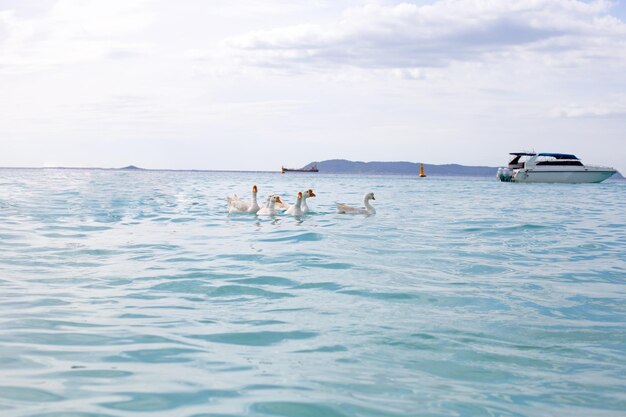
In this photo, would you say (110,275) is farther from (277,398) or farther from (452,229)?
(452,229)

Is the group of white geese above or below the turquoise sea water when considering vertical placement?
above

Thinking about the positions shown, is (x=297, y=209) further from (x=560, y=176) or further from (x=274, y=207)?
(x=560, y=176)

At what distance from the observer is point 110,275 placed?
9703mm

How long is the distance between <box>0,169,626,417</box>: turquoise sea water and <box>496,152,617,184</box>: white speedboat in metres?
65.3

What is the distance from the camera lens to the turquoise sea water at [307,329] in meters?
4.70

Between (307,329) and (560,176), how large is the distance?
7566 cm

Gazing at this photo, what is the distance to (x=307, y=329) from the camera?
6.64 meters

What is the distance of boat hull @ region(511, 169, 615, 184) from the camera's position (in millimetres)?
76188

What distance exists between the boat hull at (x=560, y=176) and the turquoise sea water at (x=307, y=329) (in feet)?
215

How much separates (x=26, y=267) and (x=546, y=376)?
26.6ft

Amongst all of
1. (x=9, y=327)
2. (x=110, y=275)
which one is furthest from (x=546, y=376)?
(x=110, y=275)

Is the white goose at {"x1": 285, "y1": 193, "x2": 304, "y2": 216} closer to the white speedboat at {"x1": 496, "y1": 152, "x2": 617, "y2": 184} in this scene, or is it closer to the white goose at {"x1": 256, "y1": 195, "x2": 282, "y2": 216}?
the white goose at {"x1": 256, "y1": 195, "x2": 282, "y2": 216}

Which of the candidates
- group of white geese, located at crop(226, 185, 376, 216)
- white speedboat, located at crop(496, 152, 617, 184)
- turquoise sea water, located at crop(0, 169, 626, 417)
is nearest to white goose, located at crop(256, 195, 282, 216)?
group of white geese, located at crop(226, 185, 376, 216)

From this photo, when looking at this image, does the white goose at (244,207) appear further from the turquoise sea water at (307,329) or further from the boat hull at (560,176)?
the boat hull at (560,176)
